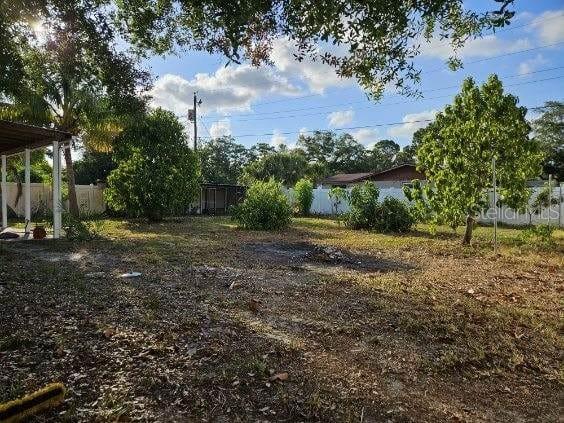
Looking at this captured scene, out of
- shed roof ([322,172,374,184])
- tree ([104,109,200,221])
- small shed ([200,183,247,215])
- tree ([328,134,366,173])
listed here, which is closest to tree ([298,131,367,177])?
tree ([328,134,366,173])

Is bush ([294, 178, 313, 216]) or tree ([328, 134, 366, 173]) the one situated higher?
tree ([328, 134, 366, 173])

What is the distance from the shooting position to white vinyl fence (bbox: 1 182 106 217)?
23.6 meters

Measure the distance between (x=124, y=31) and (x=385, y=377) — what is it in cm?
518

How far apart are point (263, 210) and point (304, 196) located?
958 cm

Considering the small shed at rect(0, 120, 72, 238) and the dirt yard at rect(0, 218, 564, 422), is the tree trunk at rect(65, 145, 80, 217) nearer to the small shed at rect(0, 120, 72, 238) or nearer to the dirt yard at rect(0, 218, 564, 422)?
the small shed at rect(0, 120, 72, 238)

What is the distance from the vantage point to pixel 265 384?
3277 mm

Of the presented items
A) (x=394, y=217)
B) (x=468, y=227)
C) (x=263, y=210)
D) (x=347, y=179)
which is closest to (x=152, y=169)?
(x=263, y=210)

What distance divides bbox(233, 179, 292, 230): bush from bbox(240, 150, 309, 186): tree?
856 inches

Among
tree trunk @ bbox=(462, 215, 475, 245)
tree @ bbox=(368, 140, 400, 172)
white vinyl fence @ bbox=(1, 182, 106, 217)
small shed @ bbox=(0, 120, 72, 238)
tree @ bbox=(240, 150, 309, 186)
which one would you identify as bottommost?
tree trunk @ bbox=(462, 215, 475, 245)

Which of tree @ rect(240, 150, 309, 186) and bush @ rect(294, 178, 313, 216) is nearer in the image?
bush @ rect(294, 178, 313, 216)

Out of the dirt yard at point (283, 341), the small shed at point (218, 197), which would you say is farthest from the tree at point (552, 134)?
the dirt yard at point (283, 341)

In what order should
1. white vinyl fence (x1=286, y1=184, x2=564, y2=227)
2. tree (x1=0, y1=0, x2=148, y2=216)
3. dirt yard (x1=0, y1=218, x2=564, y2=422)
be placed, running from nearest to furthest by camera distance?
1. dirt yard (x1=0, y1=218, x2=564, y2=422)
2. tree (x1=0, y1=0, x2=148, y2=216)
3. white vinyl fence (x1=286, y1=184, x2=564, y2=227)

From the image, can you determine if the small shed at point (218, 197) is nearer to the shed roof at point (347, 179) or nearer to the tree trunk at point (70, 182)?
the tree trunk at point (70, 182)

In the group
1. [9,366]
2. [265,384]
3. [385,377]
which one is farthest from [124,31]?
[385,377]
